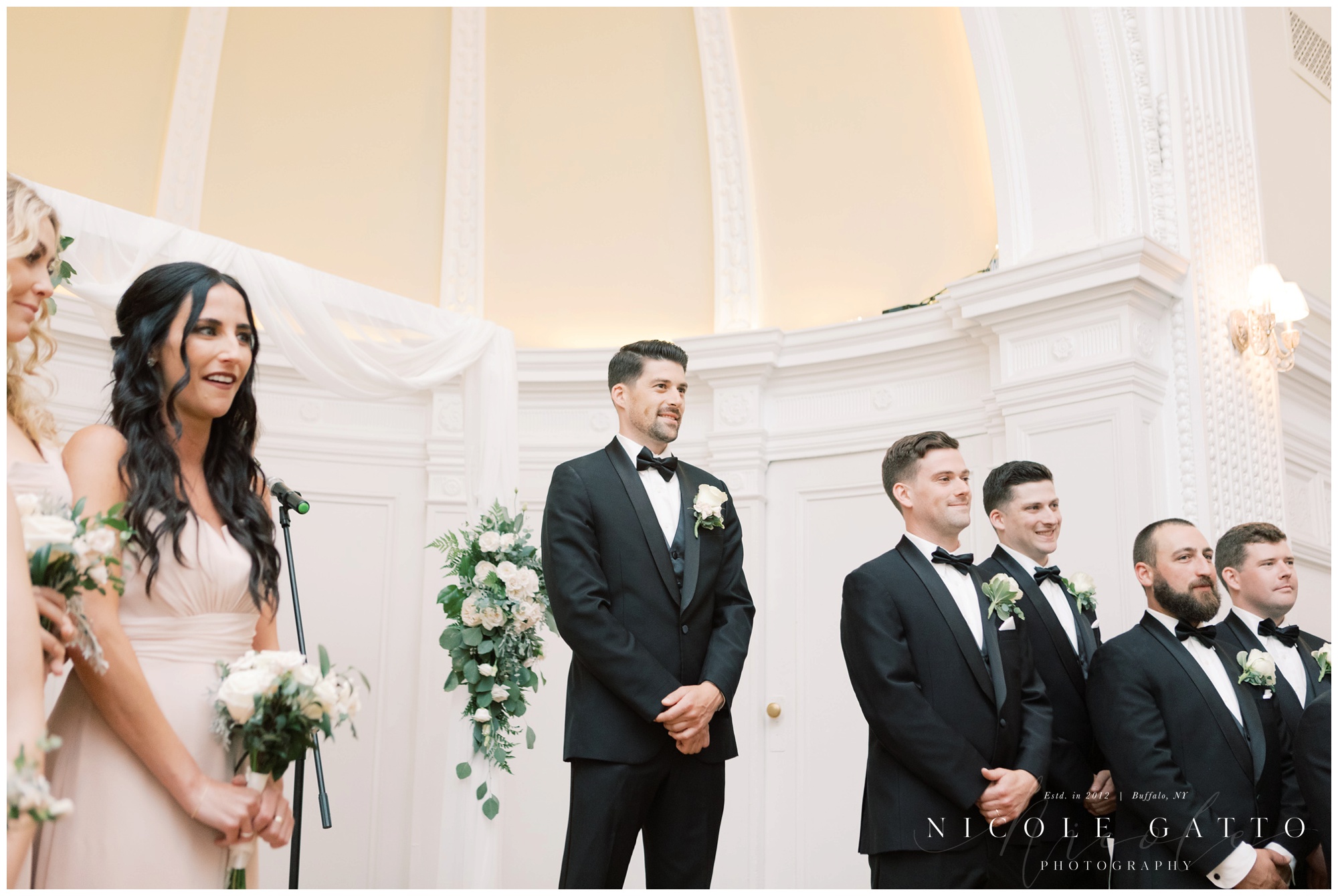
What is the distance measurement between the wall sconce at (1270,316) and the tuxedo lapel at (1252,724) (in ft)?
9.40

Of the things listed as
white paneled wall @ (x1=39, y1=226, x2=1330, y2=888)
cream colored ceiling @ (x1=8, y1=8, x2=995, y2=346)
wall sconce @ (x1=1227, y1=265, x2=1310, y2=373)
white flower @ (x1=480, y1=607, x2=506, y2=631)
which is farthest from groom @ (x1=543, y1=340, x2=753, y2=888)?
cream colored ceiling @ (x1=8, y1=8, x2=995, y2=346)

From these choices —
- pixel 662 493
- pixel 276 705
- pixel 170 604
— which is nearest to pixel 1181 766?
pixel 662 493

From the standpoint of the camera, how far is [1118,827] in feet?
11.0

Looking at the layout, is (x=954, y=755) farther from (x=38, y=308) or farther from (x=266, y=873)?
(x=266, y=873)

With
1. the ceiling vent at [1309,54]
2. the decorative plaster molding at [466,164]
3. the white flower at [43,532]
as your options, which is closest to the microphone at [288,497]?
the white flower at [43,532]

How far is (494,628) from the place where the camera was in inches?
201

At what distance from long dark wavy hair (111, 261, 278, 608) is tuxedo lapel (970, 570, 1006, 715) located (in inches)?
79.3

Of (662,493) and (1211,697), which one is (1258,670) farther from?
(662,493)

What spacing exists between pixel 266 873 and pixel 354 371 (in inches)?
123

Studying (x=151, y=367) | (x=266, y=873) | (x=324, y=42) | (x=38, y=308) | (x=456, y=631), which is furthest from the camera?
(x=324, y=42)

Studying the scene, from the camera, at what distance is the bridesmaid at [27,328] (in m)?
2.01

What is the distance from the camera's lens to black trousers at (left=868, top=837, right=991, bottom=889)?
118 inches

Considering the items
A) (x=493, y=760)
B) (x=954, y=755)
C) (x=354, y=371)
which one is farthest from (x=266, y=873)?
(x=954, y=755)

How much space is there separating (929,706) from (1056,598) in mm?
1157
